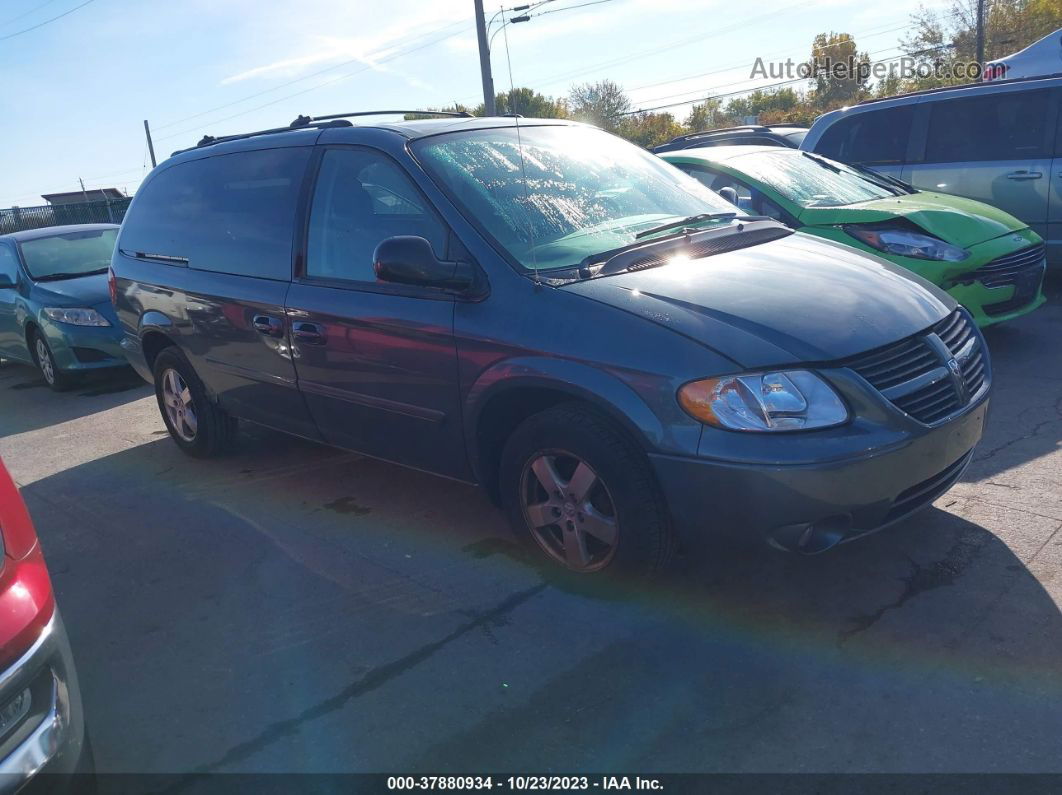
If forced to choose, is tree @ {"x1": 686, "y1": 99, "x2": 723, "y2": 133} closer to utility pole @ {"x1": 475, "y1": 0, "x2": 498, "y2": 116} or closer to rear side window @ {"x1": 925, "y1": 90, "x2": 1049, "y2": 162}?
utility pole @ {"x1": 475, "y1": 0, "x2": 498, "y2": 116}

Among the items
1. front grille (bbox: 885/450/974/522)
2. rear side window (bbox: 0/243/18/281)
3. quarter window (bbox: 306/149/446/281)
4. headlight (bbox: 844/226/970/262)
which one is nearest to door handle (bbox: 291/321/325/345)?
quarter window (bbox: 306/149/446/281)

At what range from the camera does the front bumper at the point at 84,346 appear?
8.41 m

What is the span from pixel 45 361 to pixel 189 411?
402 centimetres

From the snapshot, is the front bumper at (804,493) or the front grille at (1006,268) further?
the front grille at (1006,268)

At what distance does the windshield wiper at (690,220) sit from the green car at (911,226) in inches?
58.4

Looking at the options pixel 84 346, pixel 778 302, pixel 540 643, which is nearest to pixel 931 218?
pixel 778 302

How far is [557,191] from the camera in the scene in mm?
3986

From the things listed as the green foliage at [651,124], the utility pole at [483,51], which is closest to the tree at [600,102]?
the green foliage at [651,124]

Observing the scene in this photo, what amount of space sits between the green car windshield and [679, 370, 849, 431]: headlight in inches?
150

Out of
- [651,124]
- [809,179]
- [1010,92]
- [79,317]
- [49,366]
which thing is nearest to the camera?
[809,179]

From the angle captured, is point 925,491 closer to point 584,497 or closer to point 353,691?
point 584,497

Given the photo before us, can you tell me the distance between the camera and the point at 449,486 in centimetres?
489

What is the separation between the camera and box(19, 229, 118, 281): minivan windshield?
30.2ft

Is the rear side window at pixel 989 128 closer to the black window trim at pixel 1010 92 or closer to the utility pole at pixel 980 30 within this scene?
the black window trim at pixel 1010 92
